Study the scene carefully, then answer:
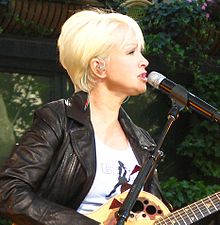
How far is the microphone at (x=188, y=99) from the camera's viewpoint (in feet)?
9.39

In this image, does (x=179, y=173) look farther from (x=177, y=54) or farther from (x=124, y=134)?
(x=124, y=134)

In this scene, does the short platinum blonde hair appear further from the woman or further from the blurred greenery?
the blurred greenery

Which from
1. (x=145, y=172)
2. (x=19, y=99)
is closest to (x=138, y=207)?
(x=145, y=172)

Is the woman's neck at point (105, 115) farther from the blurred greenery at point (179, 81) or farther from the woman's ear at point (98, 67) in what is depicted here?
the blurred greenery at point (179, 81)

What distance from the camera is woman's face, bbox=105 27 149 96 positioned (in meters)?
3.18

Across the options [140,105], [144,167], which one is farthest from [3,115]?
[144,167]

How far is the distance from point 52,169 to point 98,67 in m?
0.50

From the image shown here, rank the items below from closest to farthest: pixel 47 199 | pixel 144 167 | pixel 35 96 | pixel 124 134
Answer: pixel 144 167 → pixel 47 199 → pixel 124 134 → pixel 35 96

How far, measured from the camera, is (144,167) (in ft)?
9.23

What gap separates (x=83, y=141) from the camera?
10.2ft

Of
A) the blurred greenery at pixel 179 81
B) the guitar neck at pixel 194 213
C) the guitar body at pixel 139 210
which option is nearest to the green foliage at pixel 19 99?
the blurred greenery at pixel 179 81

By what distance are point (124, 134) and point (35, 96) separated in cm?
333

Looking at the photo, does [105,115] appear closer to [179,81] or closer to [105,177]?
[105,177]

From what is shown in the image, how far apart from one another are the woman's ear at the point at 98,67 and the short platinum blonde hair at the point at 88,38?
0.02 metres
